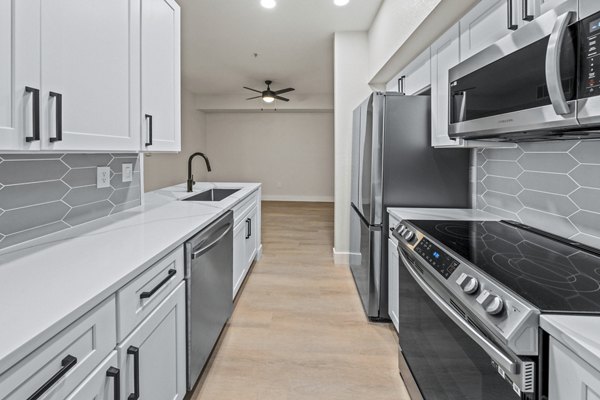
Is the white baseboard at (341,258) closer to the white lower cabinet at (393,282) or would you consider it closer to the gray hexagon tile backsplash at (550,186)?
the white lower cabinet at (393,282)

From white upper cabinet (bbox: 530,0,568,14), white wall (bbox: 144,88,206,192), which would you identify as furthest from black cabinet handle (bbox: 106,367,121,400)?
white wall (bbox: 144,88,206,192)

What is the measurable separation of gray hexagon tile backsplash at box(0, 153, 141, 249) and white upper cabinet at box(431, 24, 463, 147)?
6.20 feet

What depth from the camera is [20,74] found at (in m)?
0.96

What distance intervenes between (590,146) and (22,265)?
2.09m

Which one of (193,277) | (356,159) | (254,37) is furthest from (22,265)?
(254,37)

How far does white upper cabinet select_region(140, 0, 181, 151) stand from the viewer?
68.9 inches

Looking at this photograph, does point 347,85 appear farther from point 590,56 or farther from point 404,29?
point 590,56

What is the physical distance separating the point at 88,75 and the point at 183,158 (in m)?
6.63

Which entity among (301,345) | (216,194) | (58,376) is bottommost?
(301,345)

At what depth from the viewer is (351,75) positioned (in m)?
3.79

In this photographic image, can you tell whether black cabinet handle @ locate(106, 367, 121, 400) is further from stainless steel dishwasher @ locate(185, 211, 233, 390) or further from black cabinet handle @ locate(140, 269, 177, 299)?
stainless steel dishwasher @ locate(185, 211, 233, 390)

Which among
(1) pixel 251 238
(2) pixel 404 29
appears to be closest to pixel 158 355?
(1) pixel 251 238

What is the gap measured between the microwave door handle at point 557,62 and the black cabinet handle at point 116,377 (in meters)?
1.46

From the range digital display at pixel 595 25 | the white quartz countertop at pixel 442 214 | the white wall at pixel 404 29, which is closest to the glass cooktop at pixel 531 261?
the white quartz countertop at pixel 442 214
